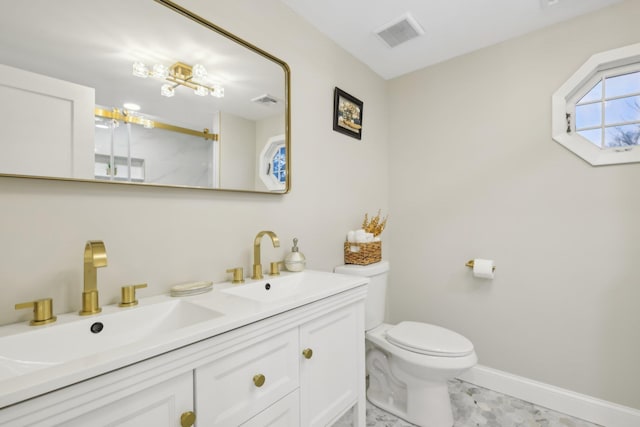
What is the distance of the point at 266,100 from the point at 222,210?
620mm

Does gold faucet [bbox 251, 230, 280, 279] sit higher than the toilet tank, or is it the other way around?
gold faucet [bbox 251, 230, 280, 279]

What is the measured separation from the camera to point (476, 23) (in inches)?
72.9

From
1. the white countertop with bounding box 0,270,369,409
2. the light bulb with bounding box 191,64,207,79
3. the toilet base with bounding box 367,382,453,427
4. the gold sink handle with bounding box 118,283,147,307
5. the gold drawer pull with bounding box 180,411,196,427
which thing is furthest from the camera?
the toilet base with bounding box 367,382,453,427

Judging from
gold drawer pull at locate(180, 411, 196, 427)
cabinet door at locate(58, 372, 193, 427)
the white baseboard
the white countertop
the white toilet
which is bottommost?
the white baseboard

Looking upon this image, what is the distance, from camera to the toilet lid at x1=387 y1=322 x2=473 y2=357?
1.55 meters

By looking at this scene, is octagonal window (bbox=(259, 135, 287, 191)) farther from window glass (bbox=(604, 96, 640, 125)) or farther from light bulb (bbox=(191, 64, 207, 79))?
window glass (bbox=(604, 96, 640, 125))

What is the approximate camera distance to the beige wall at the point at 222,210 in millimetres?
895

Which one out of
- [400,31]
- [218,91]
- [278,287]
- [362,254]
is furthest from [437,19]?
[278,287]

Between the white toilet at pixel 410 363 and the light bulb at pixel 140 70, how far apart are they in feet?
4.68

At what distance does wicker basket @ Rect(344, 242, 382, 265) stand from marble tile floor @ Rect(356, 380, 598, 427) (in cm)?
88

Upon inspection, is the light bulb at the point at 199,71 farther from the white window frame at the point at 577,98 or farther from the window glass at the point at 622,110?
the window glass at the point at 622,110

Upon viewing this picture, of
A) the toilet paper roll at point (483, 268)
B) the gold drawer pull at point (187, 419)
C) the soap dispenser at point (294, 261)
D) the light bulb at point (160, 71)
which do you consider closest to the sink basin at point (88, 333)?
the gold drawer pull at point (187, 419)

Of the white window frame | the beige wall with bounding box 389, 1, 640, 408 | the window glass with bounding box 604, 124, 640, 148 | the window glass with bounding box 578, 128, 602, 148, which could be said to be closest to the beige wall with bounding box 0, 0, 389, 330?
the beige wall with bounding box 389, 1, 640, 408

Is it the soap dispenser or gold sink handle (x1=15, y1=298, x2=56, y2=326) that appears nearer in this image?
gold sink handle (x1=15, y1=298, x2=56, y2=326)
